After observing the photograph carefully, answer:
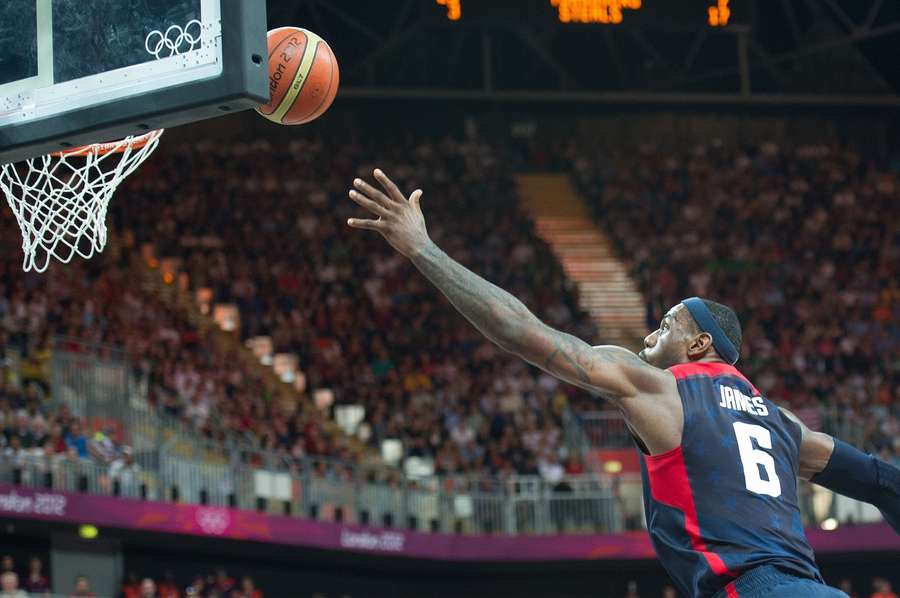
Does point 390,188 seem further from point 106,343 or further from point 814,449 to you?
point 106,343

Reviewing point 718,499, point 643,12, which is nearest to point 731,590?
point 718,499

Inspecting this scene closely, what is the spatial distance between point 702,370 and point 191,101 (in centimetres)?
241

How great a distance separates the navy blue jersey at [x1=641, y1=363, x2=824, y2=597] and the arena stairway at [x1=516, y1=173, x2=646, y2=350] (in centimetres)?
2454

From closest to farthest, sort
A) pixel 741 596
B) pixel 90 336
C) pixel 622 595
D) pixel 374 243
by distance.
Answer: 1. pixel 741 596
2. pixel 90 336
3. pixel 622 595
4. pixel 374 243

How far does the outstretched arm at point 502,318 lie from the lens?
5.58 meters

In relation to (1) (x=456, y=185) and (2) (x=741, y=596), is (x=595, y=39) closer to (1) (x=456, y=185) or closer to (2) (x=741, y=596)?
(1) (x=456, y=185)

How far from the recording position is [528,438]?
25125 millimetres

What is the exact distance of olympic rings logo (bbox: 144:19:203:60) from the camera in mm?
6609

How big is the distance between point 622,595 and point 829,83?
52.9ft

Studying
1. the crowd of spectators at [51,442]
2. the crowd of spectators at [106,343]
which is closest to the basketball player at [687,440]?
the crowd of spectators at [51,442]

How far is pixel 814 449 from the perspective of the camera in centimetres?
638

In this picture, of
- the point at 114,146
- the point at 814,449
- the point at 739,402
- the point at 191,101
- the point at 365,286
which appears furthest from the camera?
the point at 365,286

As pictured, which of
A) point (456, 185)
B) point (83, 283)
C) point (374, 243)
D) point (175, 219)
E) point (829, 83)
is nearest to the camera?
point (83, 283)

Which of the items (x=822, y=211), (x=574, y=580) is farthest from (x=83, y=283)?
(x=822, y=211)
